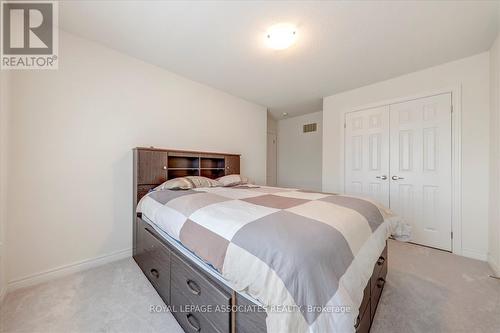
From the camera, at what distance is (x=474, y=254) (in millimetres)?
2316

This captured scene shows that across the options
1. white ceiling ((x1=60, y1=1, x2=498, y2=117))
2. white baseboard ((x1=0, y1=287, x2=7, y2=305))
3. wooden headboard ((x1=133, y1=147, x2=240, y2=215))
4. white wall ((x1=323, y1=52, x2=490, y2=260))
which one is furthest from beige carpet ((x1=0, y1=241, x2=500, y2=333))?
white ceiling ((x1=60, y1=1, x2=498, y2=117))

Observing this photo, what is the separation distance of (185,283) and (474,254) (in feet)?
11.0

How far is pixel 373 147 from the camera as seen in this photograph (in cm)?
314

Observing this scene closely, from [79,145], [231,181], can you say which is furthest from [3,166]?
[231,181]

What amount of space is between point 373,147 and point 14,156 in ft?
14.5

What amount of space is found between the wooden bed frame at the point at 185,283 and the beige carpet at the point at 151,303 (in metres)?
0.12

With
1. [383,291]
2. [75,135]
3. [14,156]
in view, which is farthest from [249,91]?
[383,291]

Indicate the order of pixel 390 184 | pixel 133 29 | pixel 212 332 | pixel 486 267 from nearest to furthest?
pixel 212 332
pixel 133 29
pixel 486 267
pixel 390 184

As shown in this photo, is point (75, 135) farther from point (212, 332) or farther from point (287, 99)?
point (287, 99)

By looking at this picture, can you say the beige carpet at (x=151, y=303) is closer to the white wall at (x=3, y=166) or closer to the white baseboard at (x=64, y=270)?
the white baseboard at (x=64, y=270)

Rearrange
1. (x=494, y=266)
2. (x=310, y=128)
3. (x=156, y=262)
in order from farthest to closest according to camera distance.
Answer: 1. (x=310, y=128)
2. (x=494, y=266)
3. (x=156, y=262)

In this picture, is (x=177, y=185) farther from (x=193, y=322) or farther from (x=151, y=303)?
(x=193, y=322)

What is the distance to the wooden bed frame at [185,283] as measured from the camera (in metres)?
0.92

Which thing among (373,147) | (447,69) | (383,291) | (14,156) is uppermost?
(447,69)
